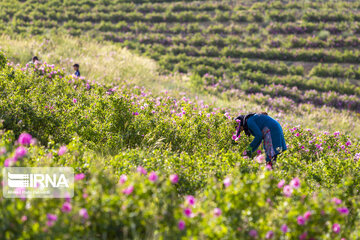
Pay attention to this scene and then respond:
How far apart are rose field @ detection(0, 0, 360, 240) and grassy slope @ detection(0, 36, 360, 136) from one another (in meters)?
0.10

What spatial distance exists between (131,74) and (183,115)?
6.99 m

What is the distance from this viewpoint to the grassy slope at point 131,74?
1110cm

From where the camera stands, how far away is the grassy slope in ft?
36.4

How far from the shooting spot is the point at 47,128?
4965mm

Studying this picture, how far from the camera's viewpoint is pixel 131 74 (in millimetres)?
12414

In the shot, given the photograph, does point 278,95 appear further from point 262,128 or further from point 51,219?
point 51,219

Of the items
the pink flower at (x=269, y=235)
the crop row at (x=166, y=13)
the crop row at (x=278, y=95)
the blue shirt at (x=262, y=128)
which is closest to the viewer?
the pink flower at (x=269, y=235)

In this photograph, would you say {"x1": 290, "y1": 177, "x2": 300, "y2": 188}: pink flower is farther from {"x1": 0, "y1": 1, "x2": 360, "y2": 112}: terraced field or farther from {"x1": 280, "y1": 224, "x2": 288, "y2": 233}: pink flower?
{"x1": 0, "y1": 1, "x2": 360, "y2": 112}: terraced field

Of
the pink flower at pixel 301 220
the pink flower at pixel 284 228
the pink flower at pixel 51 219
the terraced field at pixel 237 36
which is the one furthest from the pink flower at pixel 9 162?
the terraced field at pixel 237 36

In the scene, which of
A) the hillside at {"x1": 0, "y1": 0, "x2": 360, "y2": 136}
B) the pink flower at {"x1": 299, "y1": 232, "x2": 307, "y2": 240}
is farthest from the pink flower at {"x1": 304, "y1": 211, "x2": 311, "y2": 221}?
the hillside at {"x1": 0, "y1": 0, "x2": 360, "y2": 136}

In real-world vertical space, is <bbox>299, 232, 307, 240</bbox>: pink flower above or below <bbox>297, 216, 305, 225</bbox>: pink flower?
below

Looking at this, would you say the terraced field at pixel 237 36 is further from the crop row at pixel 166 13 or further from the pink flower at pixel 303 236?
the pink flower at pixel 303 236

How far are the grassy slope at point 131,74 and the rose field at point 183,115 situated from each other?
97 mm

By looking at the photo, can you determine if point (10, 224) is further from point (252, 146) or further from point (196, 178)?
point (252, 146)
